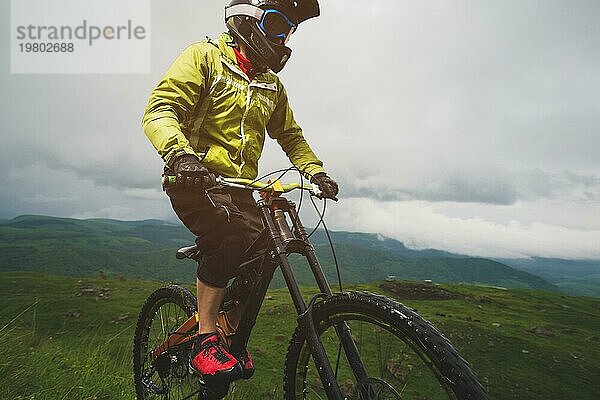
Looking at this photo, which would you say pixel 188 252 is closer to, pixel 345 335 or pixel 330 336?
pixel 330 336

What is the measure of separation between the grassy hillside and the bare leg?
0.76m

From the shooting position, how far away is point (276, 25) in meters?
3.45

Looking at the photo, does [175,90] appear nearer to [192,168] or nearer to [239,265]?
[192,168]

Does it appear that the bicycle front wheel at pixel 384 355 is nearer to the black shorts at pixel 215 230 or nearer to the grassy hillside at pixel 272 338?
the grassy hillside at pixel 272 338

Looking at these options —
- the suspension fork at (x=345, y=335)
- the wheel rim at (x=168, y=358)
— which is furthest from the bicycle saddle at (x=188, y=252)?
the suspension fork at (x=345, y=335)

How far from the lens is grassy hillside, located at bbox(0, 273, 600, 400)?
5.23 meters

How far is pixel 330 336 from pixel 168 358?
2282 mm

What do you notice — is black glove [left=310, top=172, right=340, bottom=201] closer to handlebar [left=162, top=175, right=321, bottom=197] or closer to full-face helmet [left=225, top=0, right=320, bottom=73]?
handlebar [left=162, top=175, right=321, bottom=197]

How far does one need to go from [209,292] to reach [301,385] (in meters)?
0.98

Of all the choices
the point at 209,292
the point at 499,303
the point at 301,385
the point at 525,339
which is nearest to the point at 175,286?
the point at 209,292

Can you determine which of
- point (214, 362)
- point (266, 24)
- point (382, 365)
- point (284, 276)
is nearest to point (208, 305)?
point (214, 362)

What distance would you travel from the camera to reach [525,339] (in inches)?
1072

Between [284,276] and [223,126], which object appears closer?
[284,276]

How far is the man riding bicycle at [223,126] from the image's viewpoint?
3.00m
